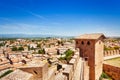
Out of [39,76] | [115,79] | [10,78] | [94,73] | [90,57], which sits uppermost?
[10,78]

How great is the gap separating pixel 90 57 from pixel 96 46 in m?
1.07

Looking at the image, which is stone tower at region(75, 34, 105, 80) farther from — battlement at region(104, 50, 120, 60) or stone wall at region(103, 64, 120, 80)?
battlement at region(104, 50, 120, 60)

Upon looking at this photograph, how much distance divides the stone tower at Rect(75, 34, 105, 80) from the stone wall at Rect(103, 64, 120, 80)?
5.53 ft

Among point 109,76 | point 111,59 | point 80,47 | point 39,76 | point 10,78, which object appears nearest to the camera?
point 10,78

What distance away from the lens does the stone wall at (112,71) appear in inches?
545

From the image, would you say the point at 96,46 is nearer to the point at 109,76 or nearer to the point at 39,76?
the point at 109,76

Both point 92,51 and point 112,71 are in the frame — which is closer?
point 92,51

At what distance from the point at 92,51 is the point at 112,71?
146 inches

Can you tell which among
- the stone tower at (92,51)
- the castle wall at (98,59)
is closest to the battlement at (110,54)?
the castle wall at (98,59)

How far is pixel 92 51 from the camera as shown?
12383 mm

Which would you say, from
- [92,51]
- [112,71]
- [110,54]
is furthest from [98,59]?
[110,54]

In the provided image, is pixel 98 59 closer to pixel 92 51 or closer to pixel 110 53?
pixel 92 51

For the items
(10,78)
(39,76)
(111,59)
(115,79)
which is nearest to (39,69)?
(39,76)

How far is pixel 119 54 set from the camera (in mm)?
20328
